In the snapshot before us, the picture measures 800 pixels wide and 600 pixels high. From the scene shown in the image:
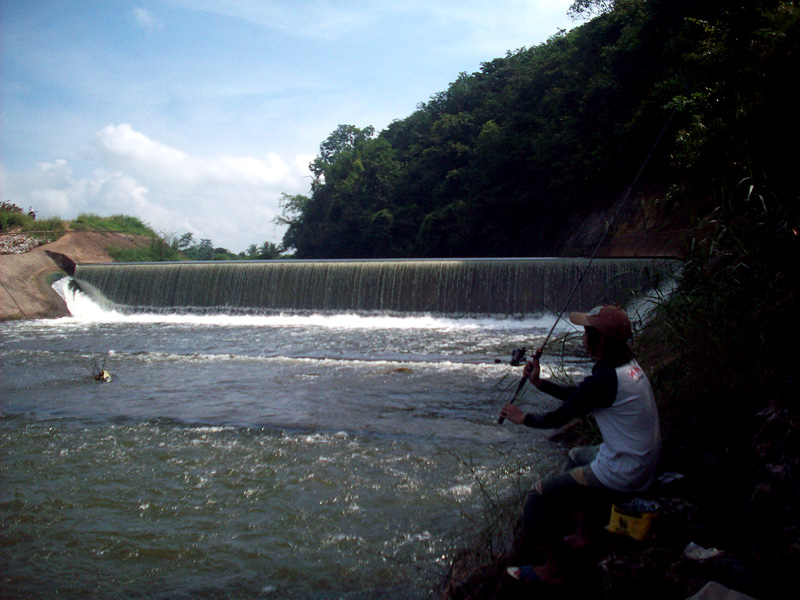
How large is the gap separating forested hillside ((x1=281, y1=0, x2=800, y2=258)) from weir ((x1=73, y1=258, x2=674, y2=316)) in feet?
9.62

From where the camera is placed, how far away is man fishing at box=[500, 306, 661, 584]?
2225 mm

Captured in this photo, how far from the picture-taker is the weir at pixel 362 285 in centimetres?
1363

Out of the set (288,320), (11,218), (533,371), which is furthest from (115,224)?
(533,371)

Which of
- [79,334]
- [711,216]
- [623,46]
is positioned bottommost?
[79,334]

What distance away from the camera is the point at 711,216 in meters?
3.98

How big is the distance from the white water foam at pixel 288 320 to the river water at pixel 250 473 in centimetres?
449

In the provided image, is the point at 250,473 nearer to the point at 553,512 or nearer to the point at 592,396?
the point at 553,512

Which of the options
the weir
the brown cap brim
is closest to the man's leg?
the brown cap brim

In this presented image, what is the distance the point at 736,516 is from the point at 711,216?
239 centimetres

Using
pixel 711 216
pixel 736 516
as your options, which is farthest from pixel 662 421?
pixel 711 216

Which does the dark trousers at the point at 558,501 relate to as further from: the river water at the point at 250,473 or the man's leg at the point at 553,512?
the river water at the point at 250,473

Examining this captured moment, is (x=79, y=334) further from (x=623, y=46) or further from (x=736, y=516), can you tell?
(x=623, y=46)

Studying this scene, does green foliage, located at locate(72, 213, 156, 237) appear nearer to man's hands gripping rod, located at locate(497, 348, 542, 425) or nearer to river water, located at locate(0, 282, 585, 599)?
river water, located at locate(0, 282, 585, 599)

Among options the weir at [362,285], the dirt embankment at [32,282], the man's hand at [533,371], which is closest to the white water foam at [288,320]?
the weir at [362,285]
